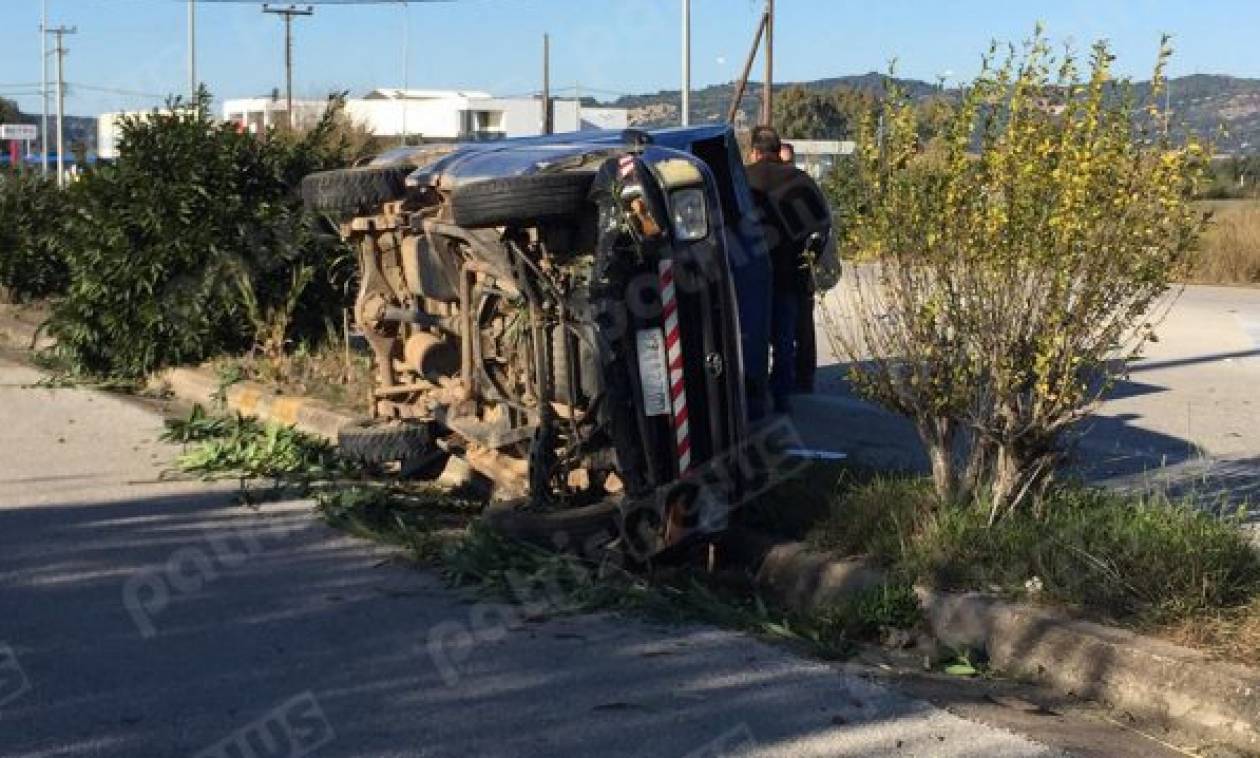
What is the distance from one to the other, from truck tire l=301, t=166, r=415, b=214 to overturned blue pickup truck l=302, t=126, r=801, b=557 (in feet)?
0.68


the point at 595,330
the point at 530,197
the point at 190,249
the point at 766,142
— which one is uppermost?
the point at 766,142

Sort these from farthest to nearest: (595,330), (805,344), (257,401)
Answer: (257,401)
(805,344)
(595,330)

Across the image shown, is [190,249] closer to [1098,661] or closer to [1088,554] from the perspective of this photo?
[1088,554]

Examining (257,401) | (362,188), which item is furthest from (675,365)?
(257,401)

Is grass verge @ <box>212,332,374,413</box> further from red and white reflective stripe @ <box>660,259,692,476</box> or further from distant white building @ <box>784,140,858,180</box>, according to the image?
red and white reflective stripe @ <box>660,259,692,476</box>

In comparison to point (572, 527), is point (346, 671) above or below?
below

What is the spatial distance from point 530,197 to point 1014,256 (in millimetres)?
2081

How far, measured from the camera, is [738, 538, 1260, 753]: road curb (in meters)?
4.91

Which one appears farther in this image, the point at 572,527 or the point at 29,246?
the point at 29,246

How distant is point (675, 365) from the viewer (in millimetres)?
6684

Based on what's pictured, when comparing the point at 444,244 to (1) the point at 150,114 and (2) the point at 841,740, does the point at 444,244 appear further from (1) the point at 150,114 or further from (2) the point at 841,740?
(1) the point at 150,114

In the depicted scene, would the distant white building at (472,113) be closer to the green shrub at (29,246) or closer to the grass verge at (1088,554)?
the green shrub at (29,246)

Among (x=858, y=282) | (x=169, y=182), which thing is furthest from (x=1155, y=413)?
(x=169, y=182)

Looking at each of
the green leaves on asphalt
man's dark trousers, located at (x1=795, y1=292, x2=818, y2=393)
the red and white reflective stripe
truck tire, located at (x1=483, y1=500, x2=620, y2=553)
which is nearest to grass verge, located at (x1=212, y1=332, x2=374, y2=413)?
the green leaves on asphalt
